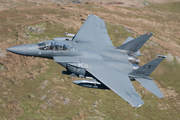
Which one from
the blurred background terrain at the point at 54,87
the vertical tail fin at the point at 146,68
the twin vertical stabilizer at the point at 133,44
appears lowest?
the blurred background terrain at the point at 54,87

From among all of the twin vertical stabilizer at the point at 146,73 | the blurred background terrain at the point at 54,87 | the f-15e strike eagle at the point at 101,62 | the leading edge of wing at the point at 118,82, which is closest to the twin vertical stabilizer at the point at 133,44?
the f-15e strike eagle at the point at 101,62

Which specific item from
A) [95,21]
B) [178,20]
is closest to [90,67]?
[95,21]

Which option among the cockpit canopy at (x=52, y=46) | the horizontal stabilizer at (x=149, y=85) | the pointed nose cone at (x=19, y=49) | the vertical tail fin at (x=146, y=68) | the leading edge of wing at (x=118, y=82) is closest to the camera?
the leading edge of wing at (x=118, y=82)

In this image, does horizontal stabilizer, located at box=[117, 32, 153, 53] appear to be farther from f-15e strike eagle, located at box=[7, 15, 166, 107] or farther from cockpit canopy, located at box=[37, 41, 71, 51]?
cockpit canopy, located at box=[37, 41, 71, 51]

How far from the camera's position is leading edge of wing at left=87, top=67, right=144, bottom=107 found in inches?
654

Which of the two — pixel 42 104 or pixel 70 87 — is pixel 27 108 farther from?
pixel 70 87

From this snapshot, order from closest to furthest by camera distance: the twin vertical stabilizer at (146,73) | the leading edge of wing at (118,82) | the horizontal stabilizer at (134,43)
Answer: the leading edge of wing at (118,82)
the twin vertical stabilizer at (146,73)
the horizontal stabilizer at (134,43)

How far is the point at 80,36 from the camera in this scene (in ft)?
77.9

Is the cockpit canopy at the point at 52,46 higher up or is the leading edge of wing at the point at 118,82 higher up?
the cockpit canopy at the point at 52,46

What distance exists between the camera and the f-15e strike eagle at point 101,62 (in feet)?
58.7

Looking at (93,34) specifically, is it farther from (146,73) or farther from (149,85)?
(149,85)

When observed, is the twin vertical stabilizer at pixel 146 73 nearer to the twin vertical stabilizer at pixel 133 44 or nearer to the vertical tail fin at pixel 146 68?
the vertical tail fin at pixel 146 68

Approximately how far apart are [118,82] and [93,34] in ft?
30.5

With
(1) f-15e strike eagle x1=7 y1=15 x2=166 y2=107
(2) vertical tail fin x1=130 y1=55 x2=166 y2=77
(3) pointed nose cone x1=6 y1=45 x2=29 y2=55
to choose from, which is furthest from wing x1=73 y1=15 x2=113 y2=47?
(3) pointed nose cone x1=6 y1=45 x2=29 y2=55
